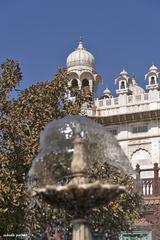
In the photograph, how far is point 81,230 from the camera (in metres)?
9.98

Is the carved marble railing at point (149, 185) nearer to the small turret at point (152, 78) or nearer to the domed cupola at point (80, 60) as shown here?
the small turret at point (152, 78)

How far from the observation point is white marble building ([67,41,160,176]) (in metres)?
39.6

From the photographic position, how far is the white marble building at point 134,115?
39.6 metres

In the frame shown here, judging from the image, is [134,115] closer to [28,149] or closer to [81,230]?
[28,149]

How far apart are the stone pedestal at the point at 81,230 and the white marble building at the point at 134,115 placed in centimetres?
2910

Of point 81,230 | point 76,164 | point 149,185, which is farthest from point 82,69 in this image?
point 81,230

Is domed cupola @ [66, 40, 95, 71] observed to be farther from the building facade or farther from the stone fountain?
the stone fountain

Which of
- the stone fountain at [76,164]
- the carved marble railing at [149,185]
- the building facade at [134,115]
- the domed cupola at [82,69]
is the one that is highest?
the domed cupola at [82,69]

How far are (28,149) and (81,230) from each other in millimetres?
9497

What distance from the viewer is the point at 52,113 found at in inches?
772

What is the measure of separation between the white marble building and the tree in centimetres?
1862

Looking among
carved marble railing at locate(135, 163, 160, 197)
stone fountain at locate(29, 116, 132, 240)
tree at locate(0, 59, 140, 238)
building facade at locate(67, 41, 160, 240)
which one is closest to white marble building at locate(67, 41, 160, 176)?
building facade at locate(67, 41, 160, 240)

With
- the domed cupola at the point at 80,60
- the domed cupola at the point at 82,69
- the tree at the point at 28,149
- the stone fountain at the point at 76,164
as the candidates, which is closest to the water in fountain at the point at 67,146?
the stone fountain at the point at 76,164

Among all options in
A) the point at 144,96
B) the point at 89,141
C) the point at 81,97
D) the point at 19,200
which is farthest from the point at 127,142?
the point at 89,141
